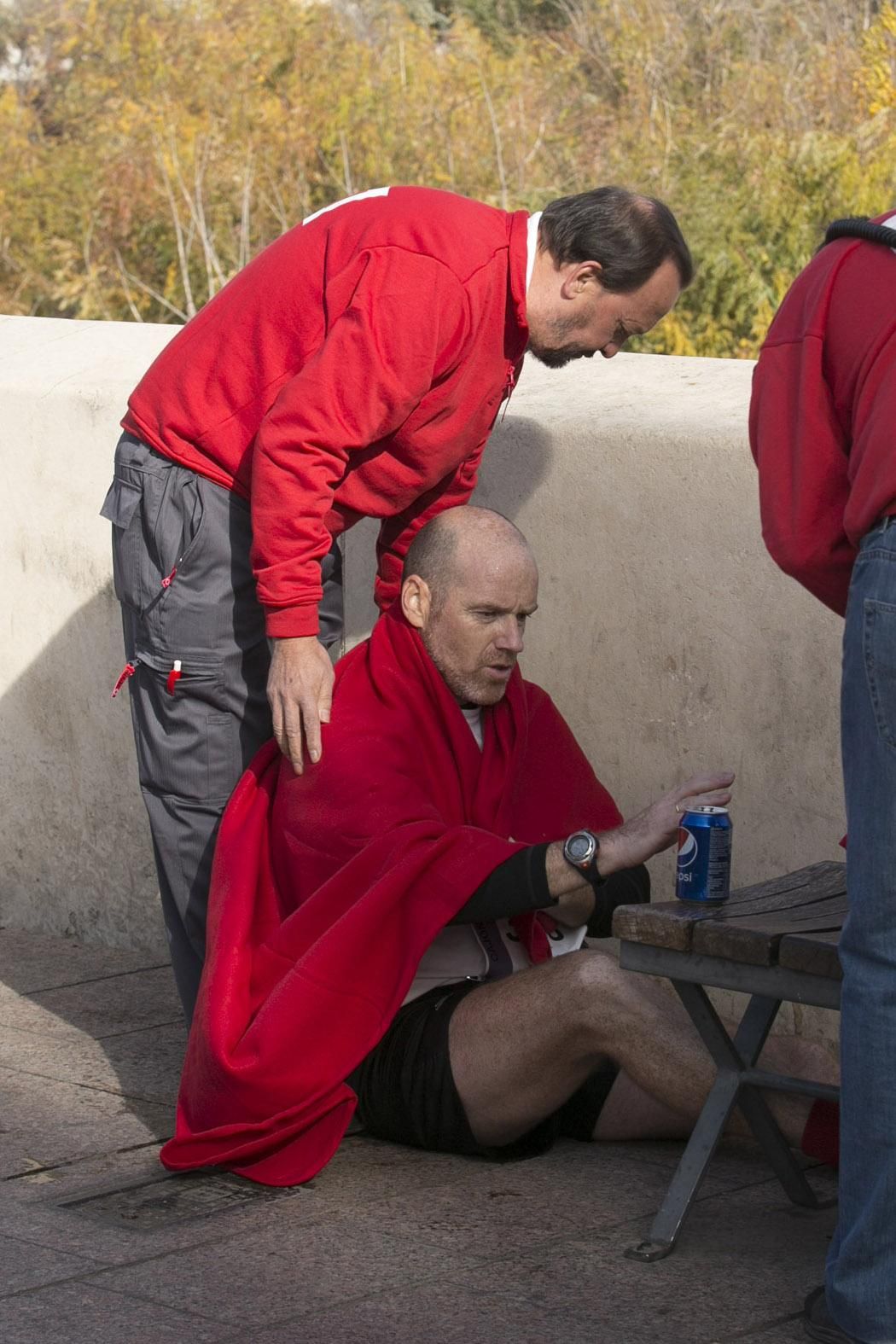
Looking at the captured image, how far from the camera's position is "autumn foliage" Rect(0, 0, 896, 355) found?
36.6 ft

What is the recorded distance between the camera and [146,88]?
1327 cm

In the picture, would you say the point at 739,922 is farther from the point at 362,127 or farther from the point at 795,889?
the point at 362,127

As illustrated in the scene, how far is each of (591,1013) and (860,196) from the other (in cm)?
701

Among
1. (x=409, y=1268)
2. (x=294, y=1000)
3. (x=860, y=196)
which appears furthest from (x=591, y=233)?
(x=860, y=196)

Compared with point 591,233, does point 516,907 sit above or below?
below

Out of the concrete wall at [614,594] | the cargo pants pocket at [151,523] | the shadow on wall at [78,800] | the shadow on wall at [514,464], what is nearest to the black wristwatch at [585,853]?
the concrete wall at [614,594]

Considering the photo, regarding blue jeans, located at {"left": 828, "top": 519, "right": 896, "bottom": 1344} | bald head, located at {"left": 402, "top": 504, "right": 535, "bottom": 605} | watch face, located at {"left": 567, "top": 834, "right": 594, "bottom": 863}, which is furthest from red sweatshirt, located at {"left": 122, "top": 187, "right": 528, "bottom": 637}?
blue jeans, located at {"left": 828, "top": 519, "right": 896, "bottom": 1344}

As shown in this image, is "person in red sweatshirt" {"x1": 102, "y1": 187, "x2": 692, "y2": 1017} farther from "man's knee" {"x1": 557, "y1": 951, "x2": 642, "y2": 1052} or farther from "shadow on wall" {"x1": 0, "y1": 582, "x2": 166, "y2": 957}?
"shadow on wall" {"x1": 0, "y1": 582, "x2": 166, "y2": 957}

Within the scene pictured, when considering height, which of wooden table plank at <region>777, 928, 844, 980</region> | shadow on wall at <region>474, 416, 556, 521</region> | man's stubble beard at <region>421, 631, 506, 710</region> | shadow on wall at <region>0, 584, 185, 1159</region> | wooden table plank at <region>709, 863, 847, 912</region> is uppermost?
shadow on wall at <region>474, 416, 556, 521</region>

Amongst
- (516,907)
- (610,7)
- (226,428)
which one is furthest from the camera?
(610,7)

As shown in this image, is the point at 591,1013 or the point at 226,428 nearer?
the point at 591,1013

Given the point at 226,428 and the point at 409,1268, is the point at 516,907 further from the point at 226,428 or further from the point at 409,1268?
the point at 226,428

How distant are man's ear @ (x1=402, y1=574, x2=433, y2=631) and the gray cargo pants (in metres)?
0.28

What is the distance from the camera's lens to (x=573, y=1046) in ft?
10.4
